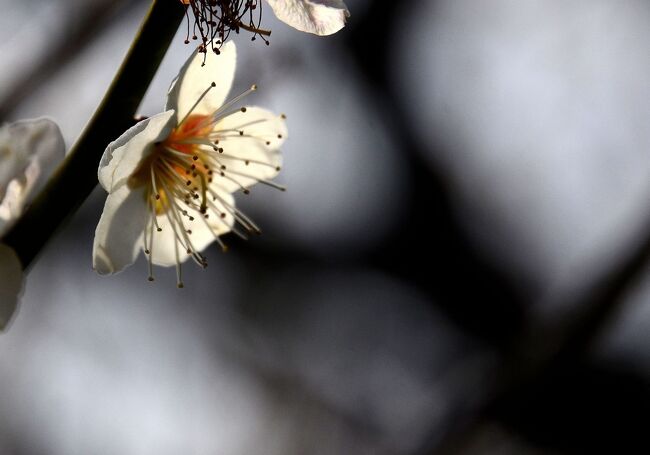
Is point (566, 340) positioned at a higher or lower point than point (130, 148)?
lower

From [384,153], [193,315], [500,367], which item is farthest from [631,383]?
[193,315]

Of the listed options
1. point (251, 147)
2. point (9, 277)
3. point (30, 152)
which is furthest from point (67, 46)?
point (9, 277)

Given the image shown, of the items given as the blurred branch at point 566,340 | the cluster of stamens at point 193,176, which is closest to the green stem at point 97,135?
the cluster of stamens at point 193,176

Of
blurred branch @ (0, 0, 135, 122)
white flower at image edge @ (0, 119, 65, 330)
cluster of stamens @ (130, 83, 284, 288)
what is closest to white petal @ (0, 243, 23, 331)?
white flower at image edge @ (0, 119, 65, 330)

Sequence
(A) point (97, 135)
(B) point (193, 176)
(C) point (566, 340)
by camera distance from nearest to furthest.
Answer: (A) point (97, 135), (B) point (193, 176), (C) point (566, 340)

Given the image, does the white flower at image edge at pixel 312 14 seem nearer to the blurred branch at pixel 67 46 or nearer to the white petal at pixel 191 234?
the white petal at pixel 191 234

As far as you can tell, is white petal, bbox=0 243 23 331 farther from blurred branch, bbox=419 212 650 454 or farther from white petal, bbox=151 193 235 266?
blurred branch, bbox=419 212 650 454

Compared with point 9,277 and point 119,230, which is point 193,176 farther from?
point 9,277
